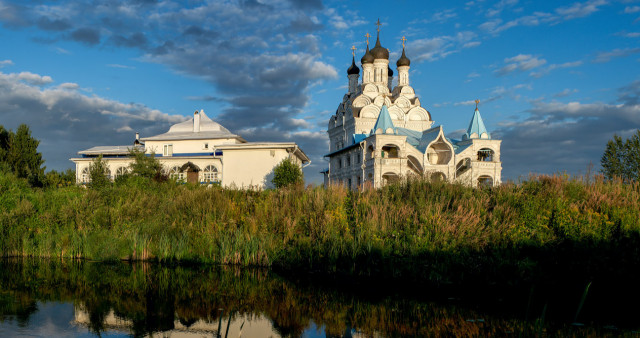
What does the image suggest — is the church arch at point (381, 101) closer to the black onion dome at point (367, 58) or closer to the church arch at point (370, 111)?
the church arch at point (370, 111)

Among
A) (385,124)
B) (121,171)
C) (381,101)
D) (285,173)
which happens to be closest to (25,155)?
(121,171)

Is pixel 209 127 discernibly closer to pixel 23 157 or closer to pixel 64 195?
pixel 23 157

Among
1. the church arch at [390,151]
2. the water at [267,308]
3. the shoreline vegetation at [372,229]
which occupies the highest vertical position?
the church arch at [390,151]

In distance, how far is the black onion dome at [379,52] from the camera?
58812mm

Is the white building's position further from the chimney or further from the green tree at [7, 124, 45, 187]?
the green tree at [7, 124, 45, 187]

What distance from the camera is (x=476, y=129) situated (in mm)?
45281

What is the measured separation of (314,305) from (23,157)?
3846 centimetres

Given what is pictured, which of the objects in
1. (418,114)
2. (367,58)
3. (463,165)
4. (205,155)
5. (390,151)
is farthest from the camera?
(367,58)

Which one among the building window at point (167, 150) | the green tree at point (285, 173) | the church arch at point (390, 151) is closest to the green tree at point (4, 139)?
the building window at point (167, 150)

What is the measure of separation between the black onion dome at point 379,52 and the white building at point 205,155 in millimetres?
18412

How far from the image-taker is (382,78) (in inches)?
2308

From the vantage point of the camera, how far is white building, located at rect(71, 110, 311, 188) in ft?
125

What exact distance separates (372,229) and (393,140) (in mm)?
30108

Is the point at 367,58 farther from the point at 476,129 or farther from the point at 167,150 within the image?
the point at 167,150
